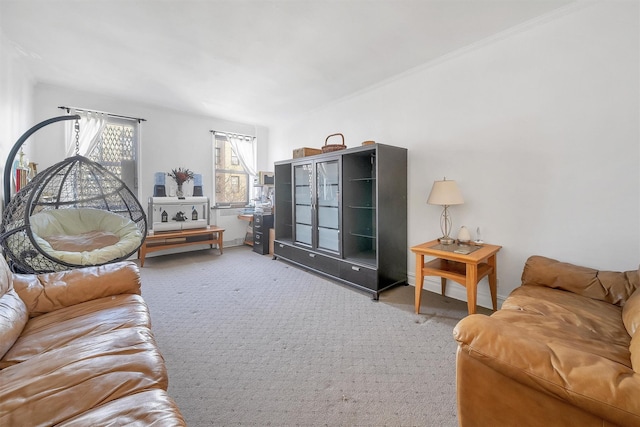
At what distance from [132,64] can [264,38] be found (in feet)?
5.59

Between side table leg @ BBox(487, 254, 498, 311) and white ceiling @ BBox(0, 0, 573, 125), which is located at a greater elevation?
white ceiling @ BBox(0, 0, 573, 125)

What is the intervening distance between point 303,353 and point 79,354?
4.15ft

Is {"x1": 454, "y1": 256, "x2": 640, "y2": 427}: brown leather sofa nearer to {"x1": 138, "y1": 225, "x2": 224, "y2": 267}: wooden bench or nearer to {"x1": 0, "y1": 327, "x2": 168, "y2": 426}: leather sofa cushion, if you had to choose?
{"x1": 0, "y1": 327, "x2": 168, "y2": 426}: leather sofa cushion

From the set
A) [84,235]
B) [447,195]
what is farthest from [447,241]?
[84,235]

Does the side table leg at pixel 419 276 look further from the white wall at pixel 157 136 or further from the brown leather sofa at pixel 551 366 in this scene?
the white wall at pixel 157 136

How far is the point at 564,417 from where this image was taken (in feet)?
3.10

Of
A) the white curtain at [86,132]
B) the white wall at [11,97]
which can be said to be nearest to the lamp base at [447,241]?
the white wall at [11,97]

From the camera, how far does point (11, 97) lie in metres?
2.87

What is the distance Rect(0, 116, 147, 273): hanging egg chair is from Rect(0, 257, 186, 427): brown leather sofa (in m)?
0.45

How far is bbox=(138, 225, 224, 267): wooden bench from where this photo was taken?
4207 mm

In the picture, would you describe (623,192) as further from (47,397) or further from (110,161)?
(110,161)

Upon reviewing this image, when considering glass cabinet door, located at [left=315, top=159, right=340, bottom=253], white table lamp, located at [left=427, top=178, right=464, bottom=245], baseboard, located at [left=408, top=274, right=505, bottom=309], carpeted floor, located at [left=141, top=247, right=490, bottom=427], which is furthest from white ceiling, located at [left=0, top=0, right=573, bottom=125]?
carpeted floor, located at [left=141, top=247, right=490, bottom=427]

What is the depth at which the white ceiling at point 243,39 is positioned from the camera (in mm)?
2156

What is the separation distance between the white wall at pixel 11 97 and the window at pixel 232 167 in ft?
8.33
